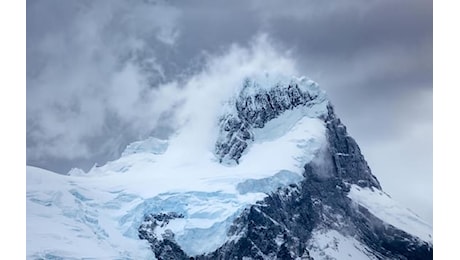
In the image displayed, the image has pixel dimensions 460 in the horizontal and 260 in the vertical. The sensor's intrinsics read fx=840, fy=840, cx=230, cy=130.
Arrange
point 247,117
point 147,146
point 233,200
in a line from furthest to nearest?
point 247,117, point 233,200, point 147,146

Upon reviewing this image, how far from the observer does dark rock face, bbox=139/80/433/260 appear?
1023 inches

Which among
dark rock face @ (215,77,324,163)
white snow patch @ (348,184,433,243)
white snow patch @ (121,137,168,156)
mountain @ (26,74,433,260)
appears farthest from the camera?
dark rock face @ (215,77,324,163)

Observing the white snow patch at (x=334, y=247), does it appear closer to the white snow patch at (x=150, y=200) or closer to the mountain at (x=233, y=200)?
the mountain at (x=233, y=200)

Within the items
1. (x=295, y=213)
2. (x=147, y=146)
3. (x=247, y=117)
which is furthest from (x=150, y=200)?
(x=247, y=117)

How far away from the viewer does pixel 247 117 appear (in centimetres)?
3141

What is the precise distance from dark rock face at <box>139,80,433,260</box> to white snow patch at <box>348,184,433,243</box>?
338mm

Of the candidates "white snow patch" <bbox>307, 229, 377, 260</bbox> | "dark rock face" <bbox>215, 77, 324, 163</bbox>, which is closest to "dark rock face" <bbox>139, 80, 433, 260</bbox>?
"dark rock face" <bbox>215, 77, 324, 163</bbox>

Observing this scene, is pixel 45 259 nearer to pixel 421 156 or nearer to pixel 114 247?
pixel 114 247

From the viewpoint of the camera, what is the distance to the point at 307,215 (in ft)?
98.4

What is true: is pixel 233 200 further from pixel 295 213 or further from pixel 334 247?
pixel 334 247

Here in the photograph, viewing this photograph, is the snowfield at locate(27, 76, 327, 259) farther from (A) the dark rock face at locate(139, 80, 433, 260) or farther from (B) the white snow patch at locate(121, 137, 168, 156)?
(A) the dark rock face at locate(139, 80, 433, 260)

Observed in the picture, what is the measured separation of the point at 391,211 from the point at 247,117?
8.67 meters

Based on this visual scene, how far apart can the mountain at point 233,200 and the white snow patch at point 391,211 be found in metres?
0.09
